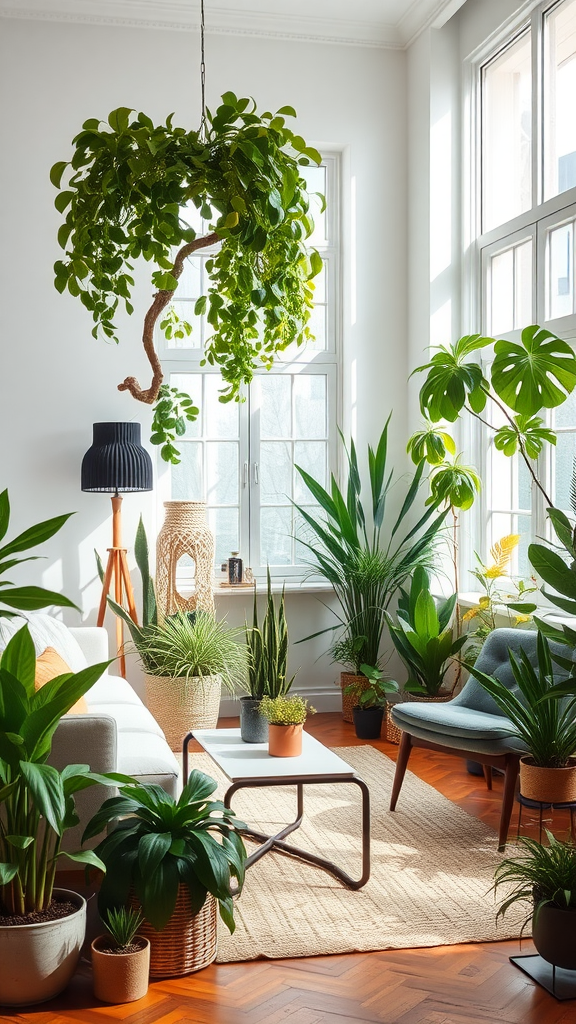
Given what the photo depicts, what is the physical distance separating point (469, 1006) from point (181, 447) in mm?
4200

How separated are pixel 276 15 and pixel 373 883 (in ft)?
16.4

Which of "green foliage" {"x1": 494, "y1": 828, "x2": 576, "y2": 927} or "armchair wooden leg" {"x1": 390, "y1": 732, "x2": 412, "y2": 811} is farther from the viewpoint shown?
"armchair wooden leg" {"x1": 390, "y1": 732, "x2": 412, "y2": 811}

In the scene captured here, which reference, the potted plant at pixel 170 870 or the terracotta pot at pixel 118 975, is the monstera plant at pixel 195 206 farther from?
the terracotta pot at pixel 118 975

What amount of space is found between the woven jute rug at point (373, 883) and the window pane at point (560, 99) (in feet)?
10.0

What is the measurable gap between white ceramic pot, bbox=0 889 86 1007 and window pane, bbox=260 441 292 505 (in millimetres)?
3949

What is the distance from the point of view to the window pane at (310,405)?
6.40m

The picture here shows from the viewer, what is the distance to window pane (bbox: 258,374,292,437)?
6352mm

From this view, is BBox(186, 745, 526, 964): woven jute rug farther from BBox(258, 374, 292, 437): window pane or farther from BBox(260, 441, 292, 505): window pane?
BBox(258, 374, 292, 437): window pane

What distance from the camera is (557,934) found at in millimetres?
2605

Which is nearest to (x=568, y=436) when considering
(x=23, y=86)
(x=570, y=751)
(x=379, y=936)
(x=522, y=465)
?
(x=522, y=465)

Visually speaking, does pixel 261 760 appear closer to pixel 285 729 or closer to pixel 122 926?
pixel 285 729

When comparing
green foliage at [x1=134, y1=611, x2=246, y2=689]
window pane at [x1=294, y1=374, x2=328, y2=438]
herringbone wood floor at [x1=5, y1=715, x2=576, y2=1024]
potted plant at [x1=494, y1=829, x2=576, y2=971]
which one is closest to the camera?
herringbone wood floor at [x1=5, y1=715, x2=576, y2=1024]

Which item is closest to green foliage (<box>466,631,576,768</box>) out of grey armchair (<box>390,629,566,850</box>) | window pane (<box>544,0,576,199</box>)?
grey armchair (<box>390,629,566,850</box>)

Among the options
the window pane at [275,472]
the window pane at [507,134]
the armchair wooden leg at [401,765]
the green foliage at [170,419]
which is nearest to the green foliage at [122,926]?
the armchair wooden leg at [401,765]
